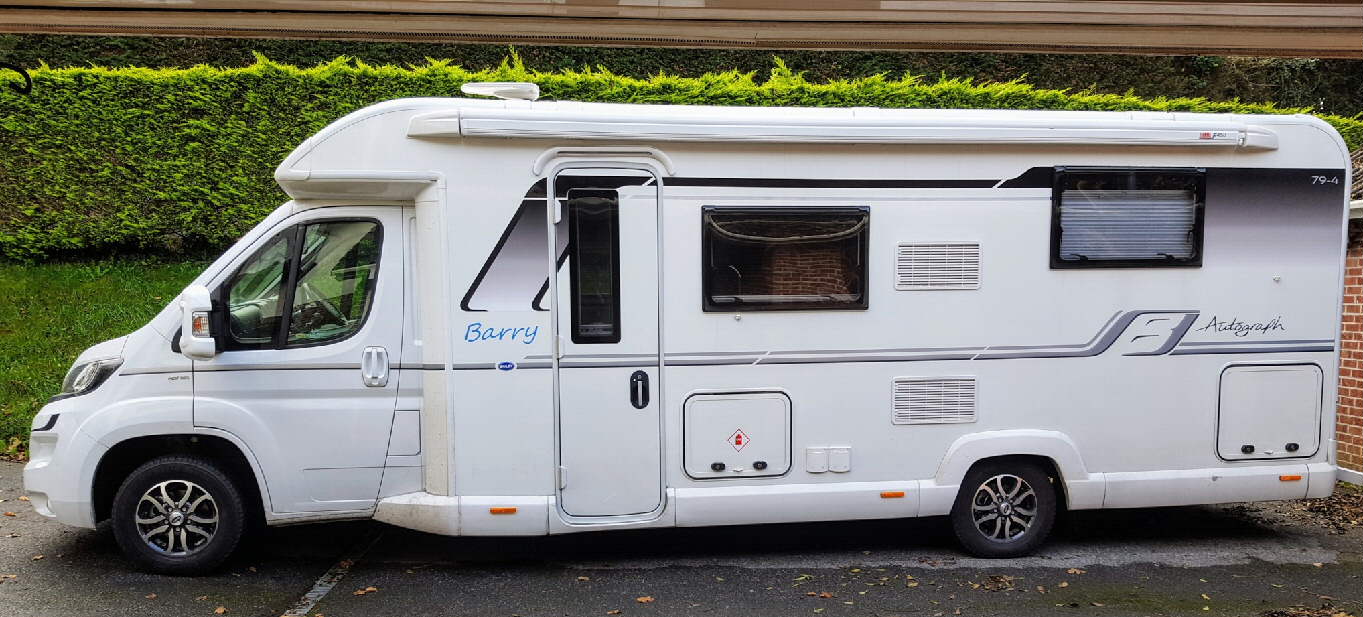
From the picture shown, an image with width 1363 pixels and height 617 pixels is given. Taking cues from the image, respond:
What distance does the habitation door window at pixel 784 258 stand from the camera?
5395 mm

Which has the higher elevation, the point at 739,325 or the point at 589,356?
the point at 739,325

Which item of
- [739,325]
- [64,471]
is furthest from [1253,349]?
[64,471]

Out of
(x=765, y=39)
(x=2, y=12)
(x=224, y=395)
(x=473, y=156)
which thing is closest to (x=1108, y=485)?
(x=473, y=156)

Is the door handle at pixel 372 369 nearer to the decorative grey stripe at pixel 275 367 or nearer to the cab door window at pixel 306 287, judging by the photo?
the decorative grey stripe at pixel 275 367

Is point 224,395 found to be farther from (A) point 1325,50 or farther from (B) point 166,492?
(A) point 1325,50

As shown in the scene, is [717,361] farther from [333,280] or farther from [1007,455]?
[333,280]

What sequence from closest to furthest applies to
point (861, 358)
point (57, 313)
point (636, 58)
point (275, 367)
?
point (275, 367), point (861, 358), point (57, 313), point (636, 58)

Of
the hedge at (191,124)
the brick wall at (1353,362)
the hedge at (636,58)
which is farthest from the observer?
the hedge at (636,58)

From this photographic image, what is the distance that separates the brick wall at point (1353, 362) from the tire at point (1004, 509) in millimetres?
3589

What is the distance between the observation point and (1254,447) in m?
5.84

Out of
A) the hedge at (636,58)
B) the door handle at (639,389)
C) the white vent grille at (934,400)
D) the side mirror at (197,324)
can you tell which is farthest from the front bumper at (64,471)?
the hedge at (636,58)

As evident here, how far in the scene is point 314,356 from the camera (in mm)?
5227

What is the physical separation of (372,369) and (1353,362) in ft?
24.8

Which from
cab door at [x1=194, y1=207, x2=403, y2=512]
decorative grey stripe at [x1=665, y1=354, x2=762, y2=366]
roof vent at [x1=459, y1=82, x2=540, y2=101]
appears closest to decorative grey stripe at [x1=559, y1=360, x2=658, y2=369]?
decorative grey stripe at [x1=665, y1=354, x2=762, y2=366]
